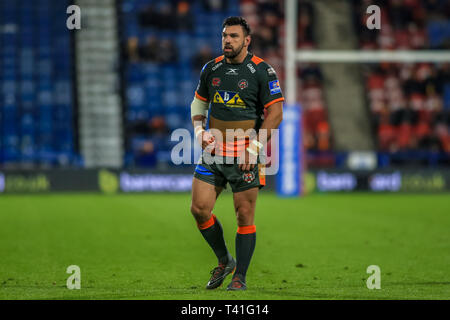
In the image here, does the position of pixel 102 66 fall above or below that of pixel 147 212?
above

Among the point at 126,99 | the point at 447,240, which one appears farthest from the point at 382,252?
the point at 126,99

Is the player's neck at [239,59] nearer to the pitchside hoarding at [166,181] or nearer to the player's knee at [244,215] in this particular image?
the player's knee at [244,215]

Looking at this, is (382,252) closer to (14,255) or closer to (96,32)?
(14,255)

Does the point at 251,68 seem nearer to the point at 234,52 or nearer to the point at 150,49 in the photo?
the point at 234,52

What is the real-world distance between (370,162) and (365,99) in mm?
3362

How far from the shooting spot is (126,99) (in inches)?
869

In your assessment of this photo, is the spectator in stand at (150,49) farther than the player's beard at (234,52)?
Yes

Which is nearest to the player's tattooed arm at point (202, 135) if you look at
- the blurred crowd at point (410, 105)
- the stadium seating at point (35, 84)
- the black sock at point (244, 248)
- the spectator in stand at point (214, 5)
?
the black sock at point (244, 248)

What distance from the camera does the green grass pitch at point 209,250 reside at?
20.4 feet

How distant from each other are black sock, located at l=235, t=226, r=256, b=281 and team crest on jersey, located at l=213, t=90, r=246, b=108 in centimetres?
95

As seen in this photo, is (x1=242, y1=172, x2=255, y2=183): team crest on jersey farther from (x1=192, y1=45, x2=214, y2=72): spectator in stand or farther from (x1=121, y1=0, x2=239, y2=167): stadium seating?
(x1=192, y1=45, x2=214, y2=72): spectator in stand

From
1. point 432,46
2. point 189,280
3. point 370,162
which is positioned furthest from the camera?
point 432,46

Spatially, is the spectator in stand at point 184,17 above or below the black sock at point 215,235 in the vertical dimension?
above

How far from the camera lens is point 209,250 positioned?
360 inches
